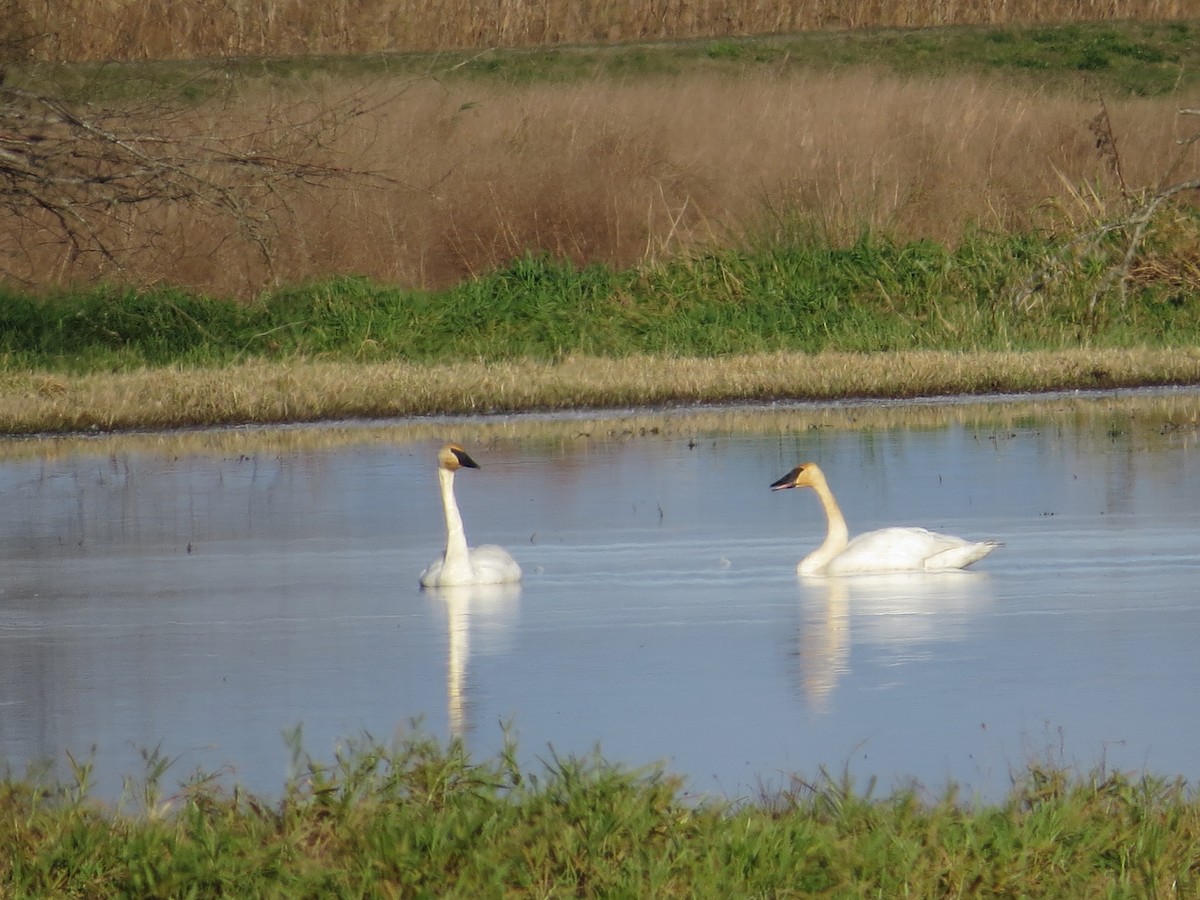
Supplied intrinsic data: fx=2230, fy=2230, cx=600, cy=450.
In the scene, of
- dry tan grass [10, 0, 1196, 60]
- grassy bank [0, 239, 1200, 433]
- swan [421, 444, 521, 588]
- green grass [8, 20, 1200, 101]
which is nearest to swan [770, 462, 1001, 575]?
swan [421, 444, 521, 588]

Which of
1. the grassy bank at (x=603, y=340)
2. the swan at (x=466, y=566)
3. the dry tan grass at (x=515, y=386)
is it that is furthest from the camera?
the grassy bank at (x=603, y=340)

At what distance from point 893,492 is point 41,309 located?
34.6 ft

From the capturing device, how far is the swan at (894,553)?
918 cm

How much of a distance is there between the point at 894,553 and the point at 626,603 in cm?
132

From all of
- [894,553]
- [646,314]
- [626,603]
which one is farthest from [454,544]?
[646,314]

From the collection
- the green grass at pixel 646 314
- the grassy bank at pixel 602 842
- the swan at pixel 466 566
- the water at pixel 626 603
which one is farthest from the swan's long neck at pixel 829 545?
the green grass at pixel 646 314

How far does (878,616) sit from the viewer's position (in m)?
8.30

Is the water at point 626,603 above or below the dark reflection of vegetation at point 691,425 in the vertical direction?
above

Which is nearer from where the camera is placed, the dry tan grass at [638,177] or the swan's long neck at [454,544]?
the swan's long neck at [454,544]

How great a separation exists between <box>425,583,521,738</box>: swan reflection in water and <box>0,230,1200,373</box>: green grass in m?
9.02

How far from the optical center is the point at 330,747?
6172mm

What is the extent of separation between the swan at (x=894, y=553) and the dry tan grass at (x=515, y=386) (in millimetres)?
6358

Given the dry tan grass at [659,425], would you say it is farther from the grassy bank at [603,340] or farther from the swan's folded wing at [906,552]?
the swan's folded wing at [906,552]

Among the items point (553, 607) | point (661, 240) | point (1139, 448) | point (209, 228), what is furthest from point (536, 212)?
point (553, 607)
